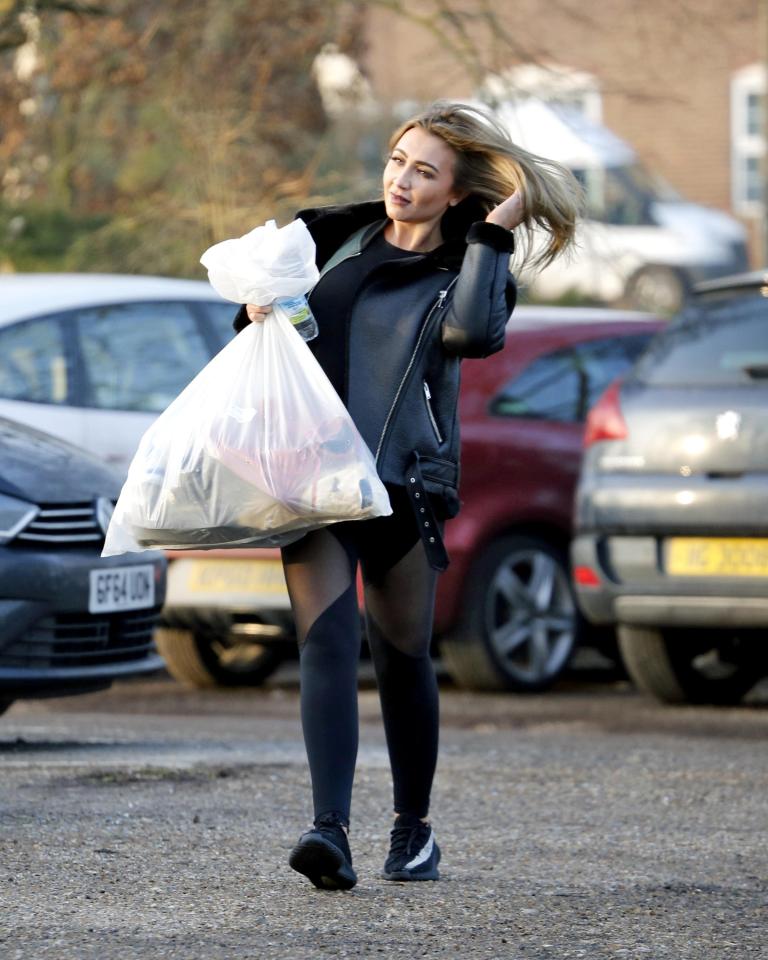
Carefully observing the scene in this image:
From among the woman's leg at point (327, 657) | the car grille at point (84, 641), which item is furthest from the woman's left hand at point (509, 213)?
the car grille at point (84, 641)

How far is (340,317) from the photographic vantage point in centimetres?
459

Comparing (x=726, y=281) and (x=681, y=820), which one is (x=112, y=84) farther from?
(x=681, y=820)

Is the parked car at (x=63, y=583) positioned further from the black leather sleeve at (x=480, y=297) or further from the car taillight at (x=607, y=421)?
the black leather sleeve at (x=480, y=297)

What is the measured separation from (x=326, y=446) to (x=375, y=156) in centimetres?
1333

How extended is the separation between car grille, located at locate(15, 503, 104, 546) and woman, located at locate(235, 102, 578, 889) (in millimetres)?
2119

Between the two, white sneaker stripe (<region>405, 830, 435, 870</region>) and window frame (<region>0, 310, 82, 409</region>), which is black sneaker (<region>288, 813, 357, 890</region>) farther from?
window frame (<region>0, 310, 82, 409</region>)

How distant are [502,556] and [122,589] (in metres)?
2.64

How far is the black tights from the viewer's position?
14.5ft

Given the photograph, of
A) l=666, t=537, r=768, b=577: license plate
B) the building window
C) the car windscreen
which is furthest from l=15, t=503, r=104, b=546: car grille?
the building window

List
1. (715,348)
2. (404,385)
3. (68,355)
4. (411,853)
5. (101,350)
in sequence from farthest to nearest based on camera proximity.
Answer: (101,350), (68,355), (715,348), (411,853), (404,385)

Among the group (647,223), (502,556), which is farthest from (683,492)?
(647,223)

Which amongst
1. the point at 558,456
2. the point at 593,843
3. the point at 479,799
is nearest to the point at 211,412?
the point at 593,843

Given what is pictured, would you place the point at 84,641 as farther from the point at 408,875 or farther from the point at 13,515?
the point at 408,875

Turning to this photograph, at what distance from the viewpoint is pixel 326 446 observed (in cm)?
438
